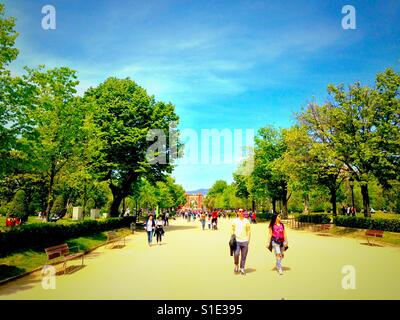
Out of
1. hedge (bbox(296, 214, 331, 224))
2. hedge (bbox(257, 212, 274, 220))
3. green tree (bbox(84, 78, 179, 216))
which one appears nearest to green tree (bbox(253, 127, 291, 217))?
hedge (bbox(257, 212, 274, 220))

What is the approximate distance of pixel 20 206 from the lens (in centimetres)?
4050

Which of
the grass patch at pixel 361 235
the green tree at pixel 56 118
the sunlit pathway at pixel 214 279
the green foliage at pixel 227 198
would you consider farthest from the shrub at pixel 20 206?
the green foliage at pixel 227 198

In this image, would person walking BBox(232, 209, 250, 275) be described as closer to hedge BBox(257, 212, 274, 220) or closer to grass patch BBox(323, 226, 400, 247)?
grass patch BBox(323, 226, 400, 247)

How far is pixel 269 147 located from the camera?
50.0 meters

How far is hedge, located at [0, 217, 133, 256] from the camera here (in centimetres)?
1242

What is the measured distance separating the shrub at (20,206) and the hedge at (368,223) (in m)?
36.9

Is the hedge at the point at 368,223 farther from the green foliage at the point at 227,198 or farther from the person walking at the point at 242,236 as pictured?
the green foliage at the point at 227,198

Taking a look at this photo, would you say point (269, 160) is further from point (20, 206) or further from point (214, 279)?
point (214, 279)

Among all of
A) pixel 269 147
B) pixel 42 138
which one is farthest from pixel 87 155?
pixel 269 147

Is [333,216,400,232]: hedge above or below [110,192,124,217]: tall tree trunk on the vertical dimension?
below

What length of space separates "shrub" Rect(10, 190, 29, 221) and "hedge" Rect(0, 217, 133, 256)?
24040 millimetres

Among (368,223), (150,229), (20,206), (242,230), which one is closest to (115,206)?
(150,229)

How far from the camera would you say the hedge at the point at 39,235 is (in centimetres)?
1242

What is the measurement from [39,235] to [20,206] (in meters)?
30.4
